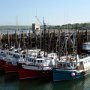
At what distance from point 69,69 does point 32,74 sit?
5170mm

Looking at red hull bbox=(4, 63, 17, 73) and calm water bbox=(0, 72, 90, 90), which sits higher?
red hull bbox=(4, 63, 17, 73)

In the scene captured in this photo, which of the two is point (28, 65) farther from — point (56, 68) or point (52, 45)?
point (52, 45)

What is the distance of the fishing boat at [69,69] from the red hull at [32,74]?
5.10 ft

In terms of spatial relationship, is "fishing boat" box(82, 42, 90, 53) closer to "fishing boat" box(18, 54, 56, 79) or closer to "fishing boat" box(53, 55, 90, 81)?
"fishing boat" box(53, 55, 90, 81)

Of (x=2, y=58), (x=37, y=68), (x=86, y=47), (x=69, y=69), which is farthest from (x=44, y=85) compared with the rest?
(x=86, y=47)

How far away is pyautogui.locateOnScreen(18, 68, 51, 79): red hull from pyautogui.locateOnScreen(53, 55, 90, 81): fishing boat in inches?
61.2

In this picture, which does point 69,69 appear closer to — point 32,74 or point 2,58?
point 32,74

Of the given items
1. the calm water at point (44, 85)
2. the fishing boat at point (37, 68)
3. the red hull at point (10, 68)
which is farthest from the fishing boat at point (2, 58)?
the fishing boat at point (37, 68)

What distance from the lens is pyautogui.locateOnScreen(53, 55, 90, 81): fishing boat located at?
35.6m

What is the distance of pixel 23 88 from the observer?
34875 mm

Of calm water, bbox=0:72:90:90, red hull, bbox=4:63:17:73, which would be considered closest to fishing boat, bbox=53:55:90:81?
calm water, bbox=0:72:90:90

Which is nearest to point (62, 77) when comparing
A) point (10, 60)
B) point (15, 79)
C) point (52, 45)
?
point (15, 79)

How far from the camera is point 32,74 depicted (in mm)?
37250

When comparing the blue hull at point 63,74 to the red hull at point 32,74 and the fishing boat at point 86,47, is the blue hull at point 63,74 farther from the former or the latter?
the fishing boat at point 86,47
